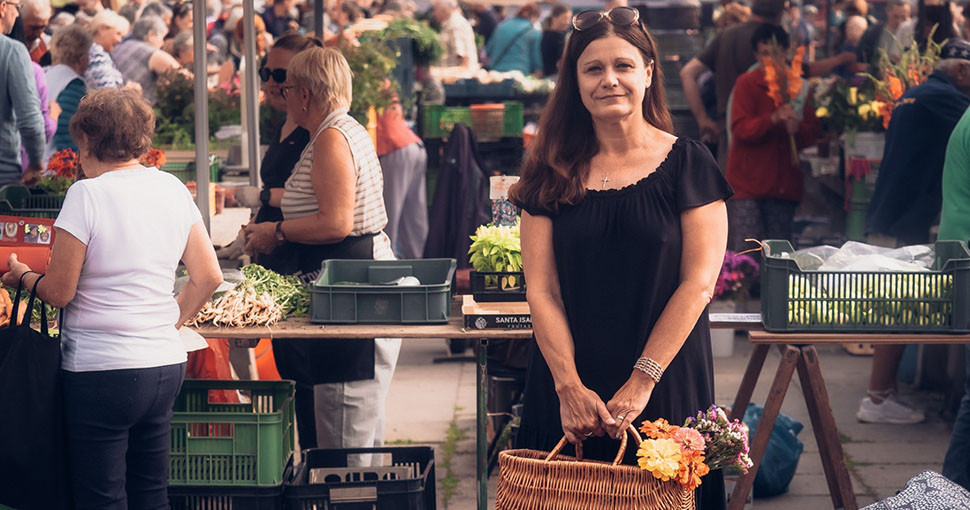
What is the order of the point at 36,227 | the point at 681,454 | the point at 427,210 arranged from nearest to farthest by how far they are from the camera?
the point at 681,454 < the point at 36,227 < the point at 427,210

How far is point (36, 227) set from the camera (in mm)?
3990

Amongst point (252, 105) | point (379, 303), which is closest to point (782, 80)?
point (252, 105)

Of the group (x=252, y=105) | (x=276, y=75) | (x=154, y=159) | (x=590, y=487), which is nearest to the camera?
(x=590, y=487)

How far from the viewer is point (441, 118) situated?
909 centimetres

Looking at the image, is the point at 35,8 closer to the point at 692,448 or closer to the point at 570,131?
the point at 570,131

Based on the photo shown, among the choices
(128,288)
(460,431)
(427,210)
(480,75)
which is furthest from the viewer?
(480,75)

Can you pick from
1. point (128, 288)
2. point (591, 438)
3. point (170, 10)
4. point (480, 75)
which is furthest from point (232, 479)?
point (170, 10)

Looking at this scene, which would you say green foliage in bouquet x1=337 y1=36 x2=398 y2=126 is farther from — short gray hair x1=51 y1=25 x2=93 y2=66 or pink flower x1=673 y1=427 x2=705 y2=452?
pink flower x1=673 y1=427 x2=705 y2=452

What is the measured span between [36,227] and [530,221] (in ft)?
5.83

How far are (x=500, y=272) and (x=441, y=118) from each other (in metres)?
4.94

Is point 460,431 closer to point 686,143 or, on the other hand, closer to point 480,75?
point 686,143

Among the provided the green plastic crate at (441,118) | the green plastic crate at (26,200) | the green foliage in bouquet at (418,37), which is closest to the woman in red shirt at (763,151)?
the green plastic crate at (441,118)

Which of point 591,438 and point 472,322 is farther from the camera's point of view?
point 472,322

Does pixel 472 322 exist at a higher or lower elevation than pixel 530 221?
lower
